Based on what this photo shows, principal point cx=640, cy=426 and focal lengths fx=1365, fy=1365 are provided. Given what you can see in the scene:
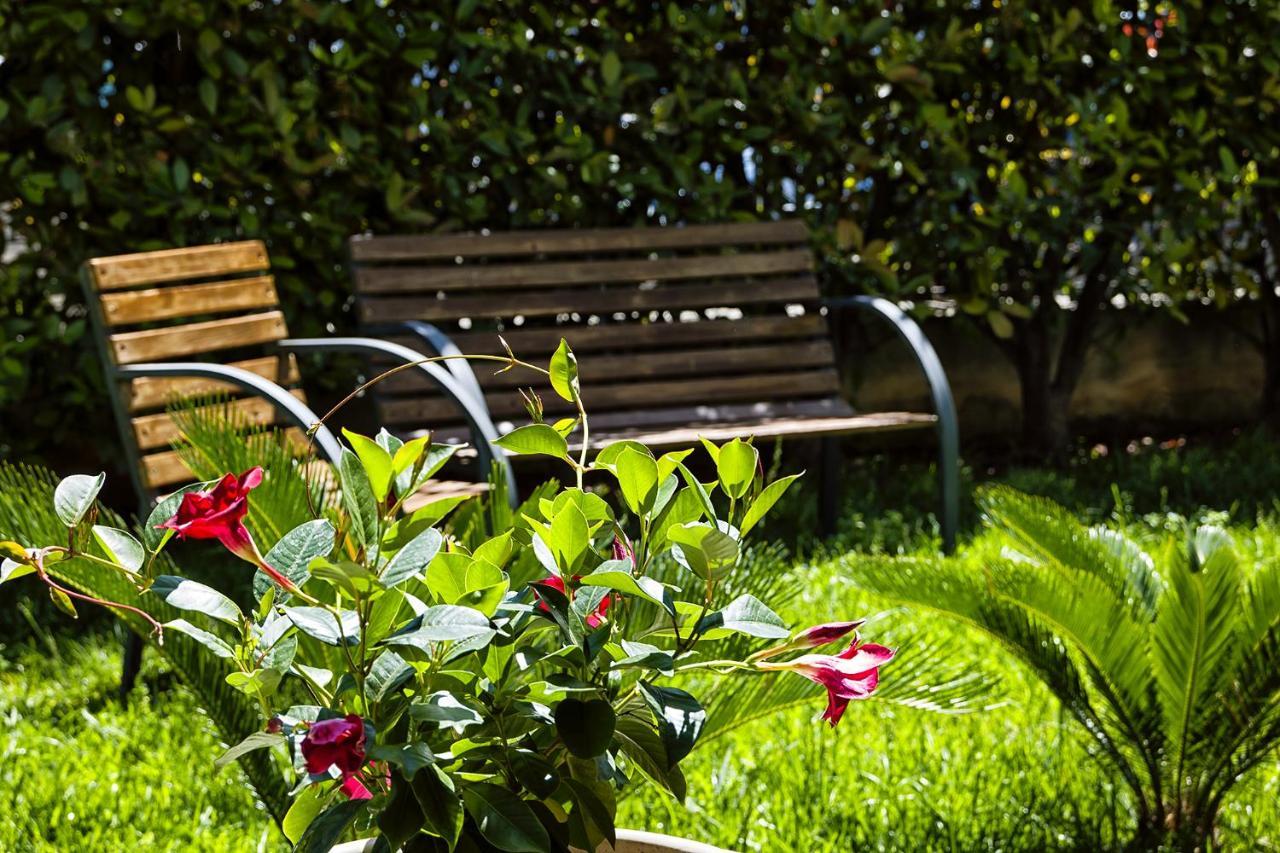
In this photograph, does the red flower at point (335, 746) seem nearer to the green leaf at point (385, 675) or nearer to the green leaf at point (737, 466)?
the green leaf at point (385, 675)

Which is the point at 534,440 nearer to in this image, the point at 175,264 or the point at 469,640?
the point at 469,640

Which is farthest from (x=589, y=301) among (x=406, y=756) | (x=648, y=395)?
(x=406, y=756)

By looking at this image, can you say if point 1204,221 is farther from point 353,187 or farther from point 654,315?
point 353,187

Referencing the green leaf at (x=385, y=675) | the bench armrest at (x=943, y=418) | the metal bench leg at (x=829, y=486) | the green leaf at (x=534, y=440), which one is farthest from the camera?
the metal bench leg at (x=829, y=486)

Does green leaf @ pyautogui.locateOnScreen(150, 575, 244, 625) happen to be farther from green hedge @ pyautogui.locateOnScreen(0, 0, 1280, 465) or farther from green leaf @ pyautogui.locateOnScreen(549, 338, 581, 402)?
green hedge @ pyautogui.locateOnScreen(0, 0, 1280, 465)

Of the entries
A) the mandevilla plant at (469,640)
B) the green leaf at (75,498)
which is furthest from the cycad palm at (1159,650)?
the green leaf at (75,498)

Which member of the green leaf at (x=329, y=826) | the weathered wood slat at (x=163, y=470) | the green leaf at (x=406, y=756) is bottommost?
the weathered wood slat at (x=163, y=470)

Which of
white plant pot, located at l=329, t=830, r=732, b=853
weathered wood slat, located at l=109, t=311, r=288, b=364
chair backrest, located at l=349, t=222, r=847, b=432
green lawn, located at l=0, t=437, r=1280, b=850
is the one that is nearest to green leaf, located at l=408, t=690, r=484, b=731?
white plant pot, located at l=329, t=830, r=732, b=853

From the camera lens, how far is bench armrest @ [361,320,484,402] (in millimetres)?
3266

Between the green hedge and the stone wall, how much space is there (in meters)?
0.28

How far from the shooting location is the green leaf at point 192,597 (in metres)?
0.93

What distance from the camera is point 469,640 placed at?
966 millimetres

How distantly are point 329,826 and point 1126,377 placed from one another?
522cm

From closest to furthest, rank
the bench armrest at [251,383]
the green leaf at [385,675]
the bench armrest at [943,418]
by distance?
the green leaf at [385,675] < the bench armrest at [251,383] < the bench armrest at [943,418]
